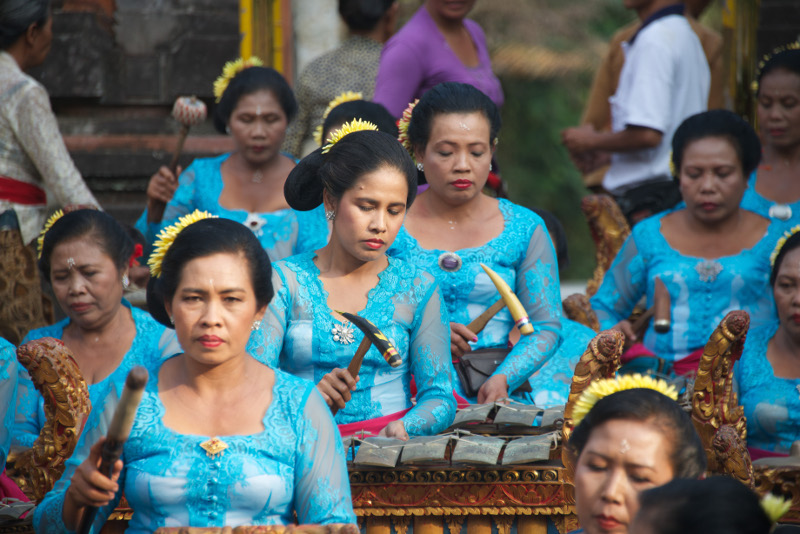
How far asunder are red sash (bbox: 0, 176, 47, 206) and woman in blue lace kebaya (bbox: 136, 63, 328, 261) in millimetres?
646

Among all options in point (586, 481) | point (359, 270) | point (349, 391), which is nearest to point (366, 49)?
point (359, 270)

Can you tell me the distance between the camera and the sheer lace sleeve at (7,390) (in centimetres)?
356

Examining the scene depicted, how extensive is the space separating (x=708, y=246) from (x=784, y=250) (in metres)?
0.69

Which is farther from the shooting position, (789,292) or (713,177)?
(713,177)

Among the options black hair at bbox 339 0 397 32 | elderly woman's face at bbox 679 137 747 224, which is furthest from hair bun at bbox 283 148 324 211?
black hair at bbox 339 0 397 32

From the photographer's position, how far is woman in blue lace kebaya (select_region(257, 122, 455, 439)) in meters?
3.48

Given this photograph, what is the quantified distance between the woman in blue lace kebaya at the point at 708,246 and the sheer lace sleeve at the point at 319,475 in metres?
2.20

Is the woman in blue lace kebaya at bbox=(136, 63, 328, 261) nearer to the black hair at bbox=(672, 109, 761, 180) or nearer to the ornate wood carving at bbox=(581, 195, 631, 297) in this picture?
the ornate wood carving at bbox=(581, 195, 631, 297)

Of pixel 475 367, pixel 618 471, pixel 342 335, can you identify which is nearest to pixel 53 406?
pixel 342 335

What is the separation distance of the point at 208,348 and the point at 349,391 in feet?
1.96

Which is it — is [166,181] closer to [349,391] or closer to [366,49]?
[366,49]

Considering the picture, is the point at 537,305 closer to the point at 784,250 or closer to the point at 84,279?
the point at 784,250

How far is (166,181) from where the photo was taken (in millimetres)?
5371

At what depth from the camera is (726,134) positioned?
15.3 ft
